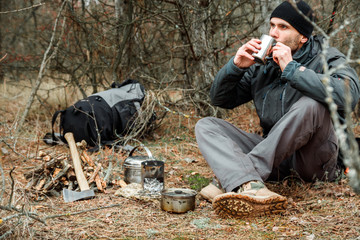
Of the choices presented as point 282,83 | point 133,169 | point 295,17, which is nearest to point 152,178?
point 133,169

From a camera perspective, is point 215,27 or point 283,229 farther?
point 215,27

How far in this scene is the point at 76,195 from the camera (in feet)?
9.87

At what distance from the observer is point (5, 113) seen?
605cm

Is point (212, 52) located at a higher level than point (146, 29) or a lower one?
lower

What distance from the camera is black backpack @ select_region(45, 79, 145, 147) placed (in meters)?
4.38

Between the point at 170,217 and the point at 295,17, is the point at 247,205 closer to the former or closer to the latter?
the point at 170,217

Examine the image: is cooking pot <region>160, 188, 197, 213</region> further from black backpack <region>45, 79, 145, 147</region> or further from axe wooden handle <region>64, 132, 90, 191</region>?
black backpack <region>45, 79, 145, 147</region>

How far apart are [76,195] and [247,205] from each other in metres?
1.44

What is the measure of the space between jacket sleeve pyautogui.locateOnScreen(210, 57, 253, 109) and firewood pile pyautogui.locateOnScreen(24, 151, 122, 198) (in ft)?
3.97

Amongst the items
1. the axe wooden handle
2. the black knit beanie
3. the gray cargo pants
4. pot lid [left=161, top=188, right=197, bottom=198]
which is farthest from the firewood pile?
the black knit beanie

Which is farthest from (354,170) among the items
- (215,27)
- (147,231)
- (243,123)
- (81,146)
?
(215,27)

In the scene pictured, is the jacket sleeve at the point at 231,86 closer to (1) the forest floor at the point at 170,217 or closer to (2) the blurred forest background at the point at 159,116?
(2) the blurred forest background at the point at 159,116

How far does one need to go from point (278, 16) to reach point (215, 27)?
276cm

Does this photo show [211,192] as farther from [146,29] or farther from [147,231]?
[146,29]
